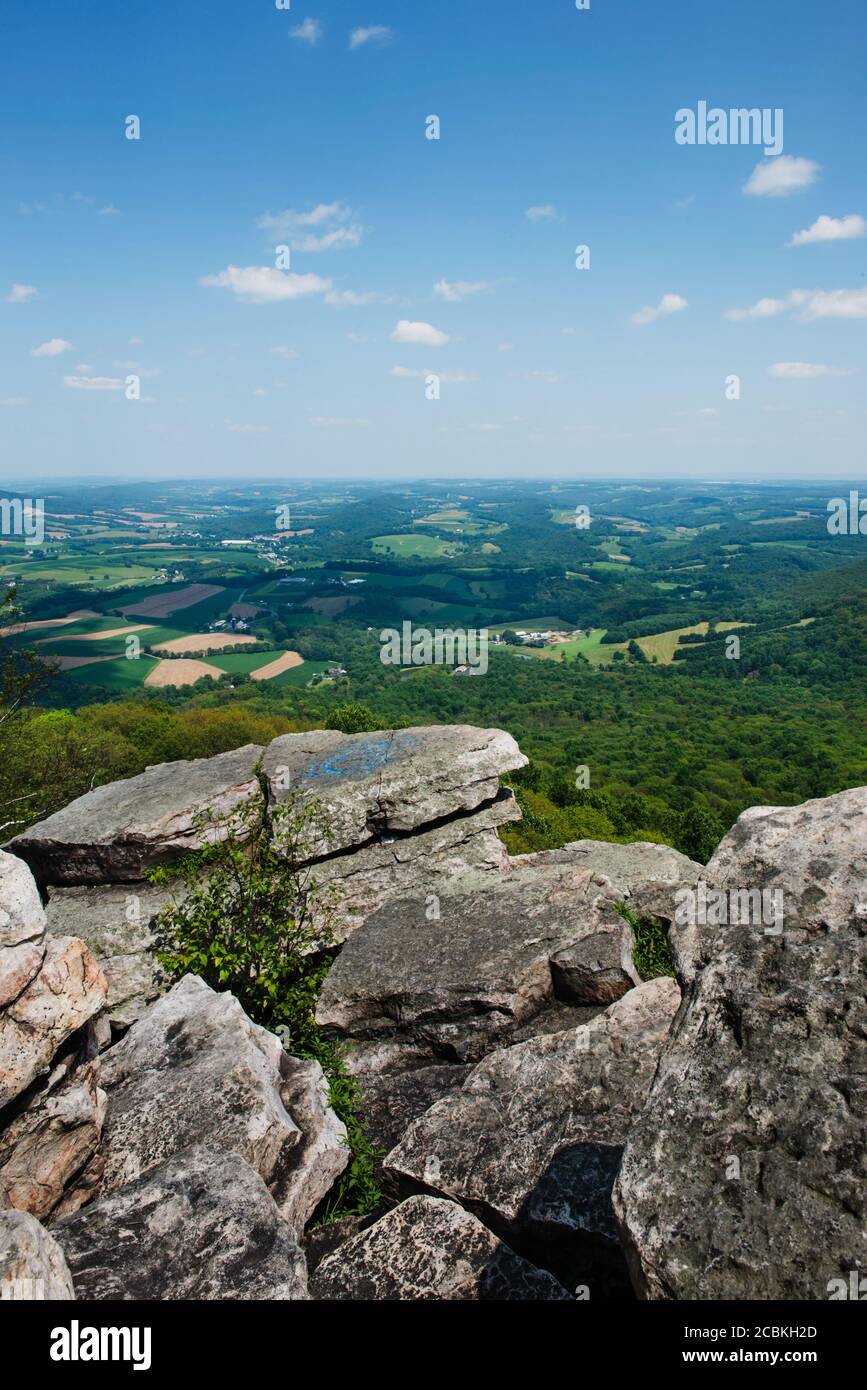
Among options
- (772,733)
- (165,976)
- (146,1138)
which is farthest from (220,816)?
(772,733)

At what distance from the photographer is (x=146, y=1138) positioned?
8367 millimetres

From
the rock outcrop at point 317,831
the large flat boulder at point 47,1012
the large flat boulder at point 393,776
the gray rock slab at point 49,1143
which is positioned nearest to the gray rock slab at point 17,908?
the large flat boulder at point 47,1012

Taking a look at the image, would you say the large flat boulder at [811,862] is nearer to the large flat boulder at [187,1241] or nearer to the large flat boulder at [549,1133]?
the large flat boulder at [549,1133]

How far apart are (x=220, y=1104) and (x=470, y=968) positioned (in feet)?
14.6

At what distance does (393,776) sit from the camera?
16.1 meters

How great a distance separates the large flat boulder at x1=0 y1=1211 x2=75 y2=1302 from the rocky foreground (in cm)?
3

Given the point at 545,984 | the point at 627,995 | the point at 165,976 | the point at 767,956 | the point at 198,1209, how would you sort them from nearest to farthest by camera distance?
the point at 767,956
the point at 198,1209
the point at 627,995
the point at 545,984
the point at 165,976

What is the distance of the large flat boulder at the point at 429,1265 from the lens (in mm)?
6594

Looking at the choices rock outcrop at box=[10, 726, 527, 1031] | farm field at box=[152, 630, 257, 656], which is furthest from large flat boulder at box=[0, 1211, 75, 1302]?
farm field at box=[152, 630, 257, 656]

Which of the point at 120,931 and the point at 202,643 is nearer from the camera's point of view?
the point at 120,931

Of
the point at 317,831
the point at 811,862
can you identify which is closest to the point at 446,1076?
the point at 317,831

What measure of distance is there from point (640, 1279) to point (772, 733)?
8900cm

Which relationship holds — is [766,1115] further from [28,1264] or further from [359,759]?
[359,759]
